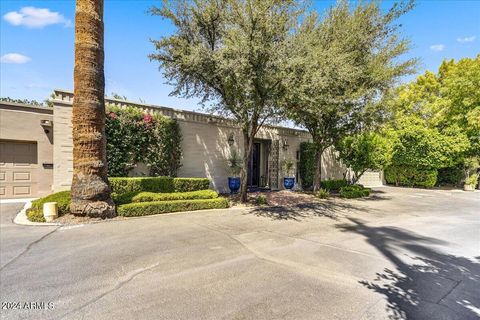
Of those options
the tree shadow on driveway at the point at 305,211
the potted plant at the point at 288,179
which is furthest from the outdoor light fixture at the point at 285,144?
the tree shadow on driveway at the point at 305,211

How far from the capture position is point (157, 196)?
8570mm

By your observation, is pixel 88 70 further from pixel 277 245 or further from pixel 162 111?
pixel 277 245

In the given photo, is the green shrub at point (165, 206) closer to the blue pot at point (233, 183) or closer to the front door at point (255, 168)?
the blue pot at point (233, 183)

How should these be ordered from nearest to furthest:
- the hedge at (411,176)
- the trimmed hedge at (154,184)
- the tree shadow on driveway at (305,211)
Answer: the tree shadow on driveway at (305,211) < the trimmed hedge at (154,184) < the hedge at (411,176)

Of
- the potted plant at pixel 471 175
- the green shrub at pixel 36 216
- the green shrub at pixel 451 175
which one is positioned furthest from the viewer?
the green shrub at pixel 451 175

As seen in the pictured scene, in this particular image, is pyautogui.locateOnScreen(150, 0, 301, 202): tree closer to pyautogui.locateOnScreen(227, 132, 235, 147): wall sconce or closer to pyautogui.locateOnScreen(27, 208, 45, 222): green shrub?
pyautogui.locateOnScreen(227, 132, 235, 147): wall sconce

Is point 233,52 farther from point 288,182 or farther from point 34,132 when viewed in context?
point 288,182

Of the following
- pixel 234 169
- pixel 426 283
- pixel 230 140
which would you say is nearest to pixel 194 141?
pixel 230 140

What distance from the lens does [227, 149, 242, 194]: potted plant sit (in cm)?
1247

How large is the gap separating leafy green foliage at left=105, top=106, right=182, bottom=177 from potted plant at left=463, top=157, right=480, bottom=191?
20961 mm

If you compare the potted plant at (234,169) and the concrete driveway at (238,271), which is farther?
the potted plant at (234,169)

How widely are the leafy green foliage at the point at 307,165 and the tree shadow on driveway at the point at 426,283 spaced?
415 inches

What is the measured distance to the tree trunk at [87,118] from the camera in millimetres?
7008

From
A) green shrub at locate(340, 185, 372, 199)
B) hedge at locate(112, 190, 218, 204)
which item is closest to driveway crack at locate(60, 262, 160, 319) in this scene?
hedge at locate(112, 190, 218, 204)
